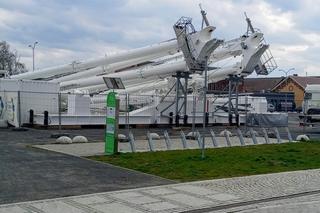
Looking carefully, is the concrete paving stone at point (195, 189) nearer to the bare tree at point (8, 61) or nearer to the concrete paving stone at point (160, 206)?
the concrete paving stone at point (160, 206)

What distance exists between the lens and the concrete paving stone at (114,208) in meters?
8.60

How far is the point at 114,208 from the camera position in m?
8.77

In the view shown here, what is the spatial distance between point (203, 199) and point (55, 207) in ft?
9.16

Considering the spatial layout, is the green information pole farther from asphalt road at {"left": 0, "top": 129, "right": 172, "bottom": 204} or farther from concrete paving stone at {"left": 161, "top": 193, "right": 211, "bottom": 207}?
concrete paving stone at {"left": 161, "top": 193, "right": 211, "bottom": 207}

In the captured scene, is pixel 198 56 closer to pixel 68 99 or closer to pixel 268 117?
pixel 268 117

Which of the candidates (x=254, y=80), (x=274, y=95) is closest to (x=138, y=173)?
(x=274, y=95)

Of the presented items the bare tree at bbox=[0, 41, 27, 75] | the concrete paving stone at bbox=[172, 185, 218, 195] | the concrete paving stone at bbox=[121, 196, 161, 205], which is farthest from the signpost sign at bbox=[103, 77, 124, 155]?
the bare tree at bbox=[0, 41, 27, 75]

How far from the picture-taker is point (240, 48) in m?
37.7

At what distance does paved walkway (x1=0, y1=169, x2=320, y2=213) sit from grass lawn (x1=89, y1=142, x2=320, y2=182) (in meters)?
1.20

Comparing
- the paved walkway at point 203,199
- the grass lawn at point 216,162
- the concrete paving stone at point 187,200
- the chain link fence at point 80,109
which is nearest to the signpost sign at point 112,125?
the grass lawn at point 216,162

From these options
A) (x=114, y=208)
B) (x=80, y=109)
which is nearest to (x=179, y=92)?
(x=80, y=109)

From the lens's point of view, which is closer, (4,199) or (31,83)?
(4,199)

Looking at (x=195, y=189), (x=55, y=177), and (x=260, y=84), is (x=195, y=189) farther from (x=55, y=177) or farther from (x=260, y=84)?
(x=260, y=84)

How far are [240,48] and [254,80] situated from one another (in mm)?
91449
